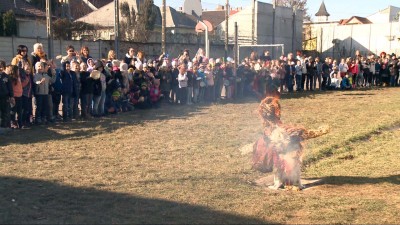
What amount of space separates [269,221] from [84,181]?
2.86 meters

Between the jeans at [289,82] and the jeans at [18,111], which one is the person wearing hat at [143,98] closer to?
the jeans at [18,111]

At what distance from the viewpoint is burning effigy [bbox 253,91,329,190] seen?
7.05 m

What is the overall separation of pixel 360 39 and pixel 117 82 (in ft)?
112

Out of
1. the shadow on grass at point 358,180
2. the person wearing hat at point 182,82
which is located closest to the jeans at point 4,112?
the person wearing hat at point 182,82

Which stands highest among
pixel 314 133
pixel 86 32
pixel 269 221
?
pixel 86 32

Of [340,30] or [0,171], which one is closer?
[0,171]

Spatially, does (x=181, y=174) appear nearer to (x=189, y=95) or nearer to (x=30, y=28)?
(x=189, y=95)

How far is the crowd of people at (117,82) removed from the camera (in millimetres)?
11836

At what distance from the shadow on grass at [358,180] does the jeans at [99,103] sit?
775 cm

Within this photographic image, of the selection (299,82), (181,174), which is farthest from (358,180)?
(299,82)

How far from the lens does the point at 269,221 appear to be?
5504mm

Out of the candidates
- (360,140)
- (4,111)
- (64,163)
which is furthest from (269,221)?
(4,111)

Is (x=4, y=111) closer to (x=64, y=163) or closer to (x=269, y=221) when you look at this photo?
(x=64, y=163)

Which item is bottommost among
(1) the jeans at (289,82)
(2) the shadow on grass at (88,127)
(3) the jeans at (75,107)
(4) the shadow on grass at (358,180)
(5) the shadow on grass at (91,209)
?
(4) the shadow on grass at (358,180)
